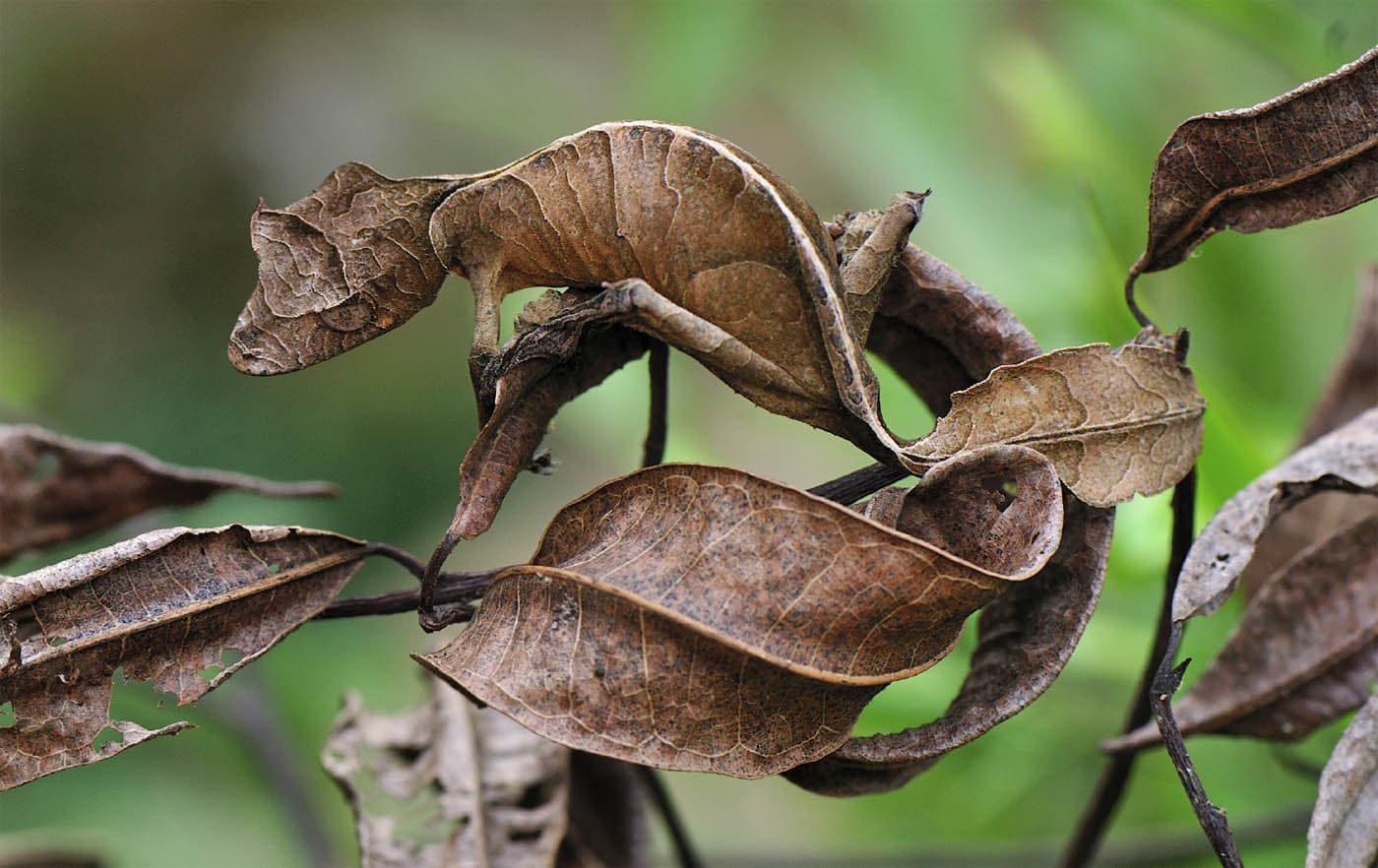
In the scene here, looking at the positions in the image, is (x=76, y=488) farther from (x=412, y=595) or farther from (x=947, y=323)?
(x=947, y=323)

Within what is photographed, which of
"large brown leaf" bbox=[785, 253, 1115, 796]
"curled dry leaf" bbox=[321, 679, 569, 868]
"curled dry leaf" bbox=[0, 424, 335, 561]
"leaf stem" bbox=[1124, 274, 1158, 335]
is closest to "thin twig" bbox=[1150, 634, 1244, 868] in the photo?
"large brown leaf" bbox=[785, 253, 1115, 796]

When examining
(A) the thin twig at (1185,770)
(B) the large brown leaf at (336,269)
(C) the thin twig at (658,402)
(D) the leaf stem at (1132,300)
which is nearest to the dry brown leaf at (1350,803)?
(A) the thin twig at (1185,770)

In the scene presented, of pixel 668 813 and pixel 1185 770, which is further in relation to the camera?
pixel 668 813

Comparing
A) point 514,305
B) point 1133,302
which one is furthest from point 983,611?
point 514,305

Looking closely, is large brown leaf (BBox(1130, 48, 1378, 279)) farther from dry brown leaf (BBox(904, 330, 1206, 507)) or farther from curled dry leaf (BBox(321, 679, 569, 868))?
curled dry leaf (BBox(321, 679, 569, 868))

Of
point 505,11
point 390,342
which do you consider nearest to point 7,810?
point 390,342

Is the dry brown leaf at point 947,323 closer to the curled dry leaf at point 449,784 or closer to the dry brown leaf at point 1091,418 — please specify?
the dry brown leaf at point 1091,418

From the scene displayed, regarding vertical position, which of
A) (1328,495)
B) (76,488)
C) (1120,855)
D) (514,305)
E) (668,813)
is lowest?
(1120,855)
